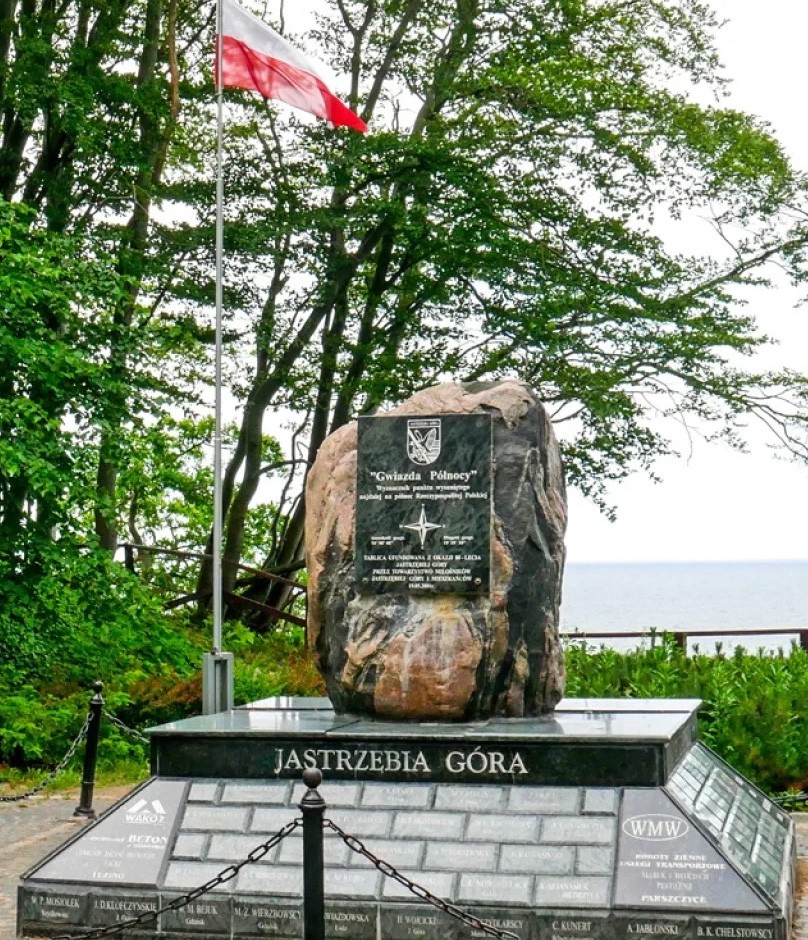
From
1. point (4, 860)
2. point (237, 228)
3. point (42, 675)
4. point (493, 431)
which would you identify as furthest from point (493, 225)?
point (4, 860)

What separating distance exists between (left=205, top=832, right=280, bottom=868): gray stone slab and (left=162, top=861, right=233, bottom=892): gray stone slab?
57mm

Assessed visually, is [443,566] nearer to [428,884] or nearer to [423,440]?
[423,440]

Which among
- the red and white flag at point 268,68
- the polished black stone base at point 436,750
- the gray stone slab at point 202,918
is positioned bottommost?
the gray stone slab at point 202,918

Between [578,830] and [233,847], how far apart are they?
69.9 inches

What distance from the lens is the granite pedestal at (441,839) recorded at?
6.59 metres

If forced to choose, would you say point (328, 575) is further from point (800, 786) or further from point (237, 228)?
point (237, 228)

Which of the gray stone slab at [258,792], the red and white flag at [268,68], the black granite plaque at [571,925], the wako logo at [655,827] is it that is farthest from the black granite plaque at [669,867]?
the red and white flag at [268,68]

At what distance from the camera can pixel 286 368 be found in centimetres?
1938

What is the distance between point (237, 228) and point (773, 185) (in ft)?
22.8

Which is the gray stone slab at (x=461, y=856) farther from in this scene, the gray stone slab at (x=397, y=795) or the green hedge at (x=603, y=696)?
the green hedge at (x=603, y=696)

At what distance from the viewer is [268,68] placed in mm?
12188

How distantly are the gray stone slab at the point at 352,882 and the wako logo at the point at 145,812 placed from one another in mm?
1070

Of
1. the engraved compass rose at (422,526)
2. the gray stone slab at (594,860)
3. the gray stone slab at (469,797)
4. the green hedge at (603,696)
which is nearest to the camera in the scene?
the gray stone slab at (594,860)

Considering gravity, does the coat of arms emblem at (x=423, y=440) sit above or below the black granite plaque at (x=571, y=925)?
above
